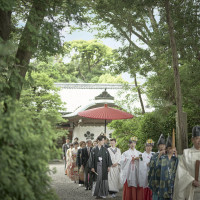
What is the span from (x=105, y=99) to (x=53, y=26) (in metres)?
17.6

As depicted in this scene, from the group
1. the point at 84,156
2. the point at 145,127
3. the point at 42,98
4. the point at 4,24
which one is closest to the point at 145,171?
the point at 145,127

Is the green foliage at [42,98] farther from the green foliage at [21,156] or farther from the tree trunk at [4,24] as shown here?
the green foliage at [21,156]

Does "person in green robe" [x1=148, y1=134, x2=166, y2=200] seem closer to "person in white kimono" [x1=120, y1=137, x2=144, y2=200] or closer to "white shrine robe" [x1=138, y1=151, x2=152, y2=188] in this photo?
"white shrine robe" [x1=138, y1=151, x2=152, y2=188]

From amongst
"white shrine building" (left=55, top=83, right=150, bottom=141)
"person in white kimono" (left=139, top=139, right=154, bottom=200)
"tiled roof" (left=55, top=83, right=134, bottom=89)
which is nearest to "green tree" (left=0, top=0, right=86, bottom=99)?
"person in white kimono" (left=139, top=139, right=154, bottom=200)

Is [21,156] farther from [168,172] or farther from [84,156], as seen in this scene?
[84,156]

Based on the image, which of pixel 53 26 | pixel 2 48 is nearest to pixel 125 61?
pixel 53 26

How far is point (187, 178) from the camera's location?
5.24 metres

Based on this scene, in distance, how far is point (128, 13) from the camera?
12430 mm

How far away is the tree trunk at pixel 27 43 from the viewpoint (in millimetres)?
5586

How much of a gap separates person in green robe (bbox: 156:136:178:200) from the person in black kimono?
11.4ft

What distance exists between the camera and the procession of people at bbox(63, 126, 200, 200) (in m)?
5.32

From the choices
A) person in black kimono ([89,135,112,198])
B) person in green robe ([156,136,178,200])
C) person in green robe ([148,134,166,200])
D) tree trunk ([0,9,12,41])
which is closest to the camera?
person in green robe ([156,136,178,200])

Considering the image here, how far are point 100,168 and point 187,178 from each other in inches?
183

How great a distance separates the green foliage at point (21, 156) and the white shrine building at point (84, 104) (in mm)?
18268
